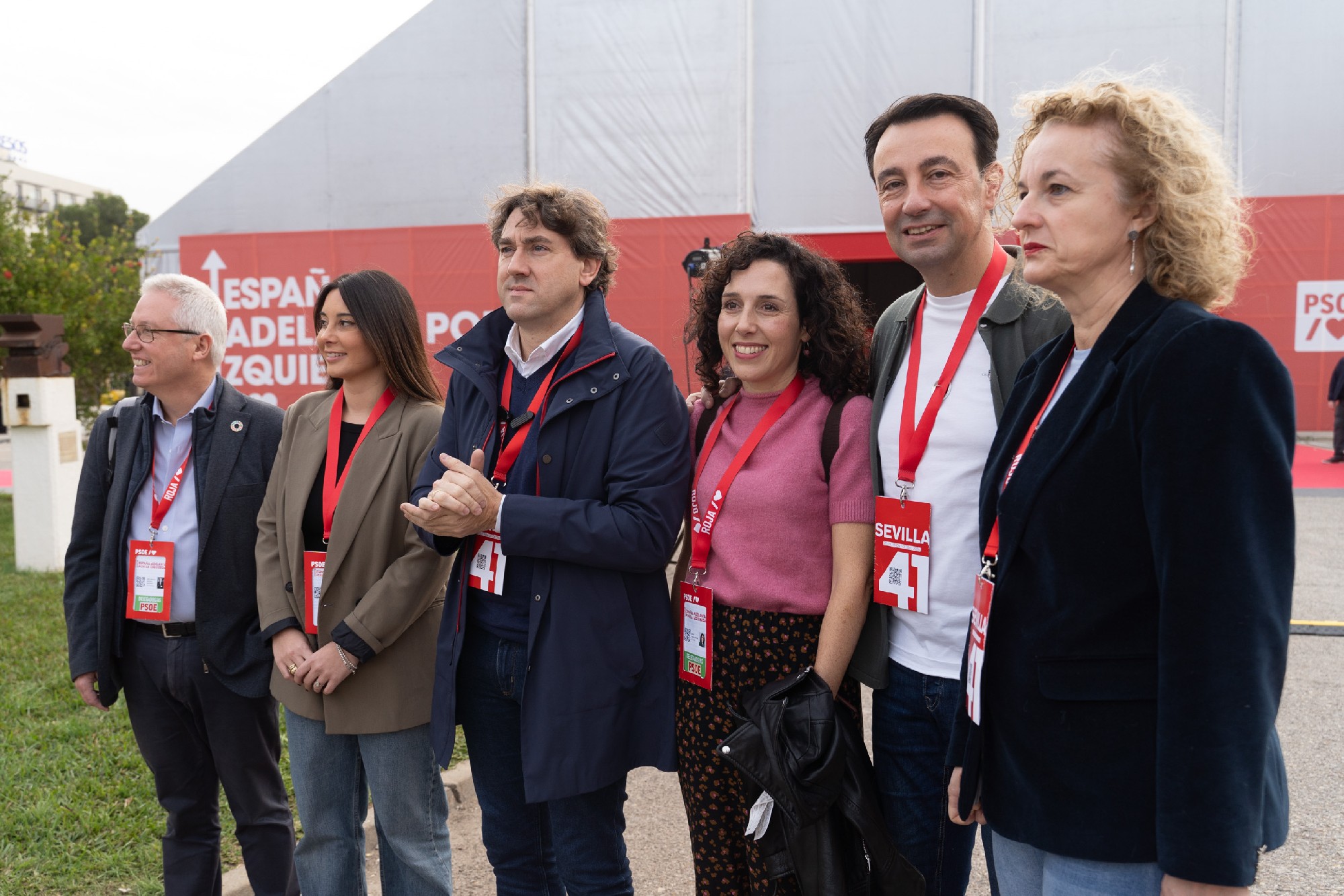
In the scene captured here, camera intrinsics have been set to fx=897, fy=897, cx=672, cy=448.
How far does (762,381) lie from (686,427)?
0.75ft

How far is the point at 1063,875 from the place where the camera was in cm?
146

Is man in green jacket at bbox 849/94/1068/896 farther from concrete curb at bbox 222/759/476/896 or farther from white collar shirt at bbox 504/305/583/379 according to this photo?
concrete curb at bbox 222/759/476/896

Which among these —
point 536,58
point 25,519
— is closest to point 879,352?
point 25,519

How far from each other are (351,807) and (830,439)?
1729mm

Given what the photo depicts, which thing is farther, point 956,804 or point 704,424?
point 704,424

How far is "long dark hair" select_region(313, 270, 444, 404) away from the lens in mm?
2656

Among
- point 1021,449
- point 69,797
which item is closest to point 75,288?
point 69,797

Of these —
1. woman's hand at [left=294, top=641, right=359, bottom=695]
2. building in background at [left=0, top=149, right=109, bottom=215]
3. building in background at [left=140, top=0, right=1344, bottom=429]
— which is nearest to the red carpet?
building in background at [left=140, top=0, right=1344, bottom=429]

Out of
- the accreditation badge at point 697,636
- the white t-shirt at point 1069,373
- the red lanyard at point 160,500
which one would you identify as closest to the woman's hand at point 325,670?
the red lanyard at point 160,500

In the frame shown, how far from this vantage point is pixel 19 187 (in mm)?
67500

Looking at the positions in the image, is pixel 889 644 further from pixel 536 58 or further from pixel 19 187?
pixel 19 187

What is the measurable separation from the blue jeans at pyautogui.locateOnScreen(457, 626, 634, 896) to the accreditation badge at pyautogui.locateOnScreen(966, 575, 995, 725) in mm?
1003

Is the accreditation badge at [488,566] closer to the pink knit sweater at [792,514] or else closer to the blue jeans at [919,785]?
the pink knit sweater at [792,514]

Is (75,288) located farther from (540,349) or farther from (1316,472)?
(1316,472)
